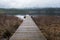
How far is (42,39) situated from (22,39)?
51 cm

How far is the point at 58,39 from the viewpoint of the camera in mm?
6605

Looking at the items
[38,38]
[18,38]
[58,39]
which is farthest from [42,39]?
[58,39]

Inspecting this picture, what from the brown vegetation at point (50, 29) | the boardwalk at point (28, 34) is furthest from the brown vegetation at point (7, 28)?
the brown vegetation at point (50, 29)

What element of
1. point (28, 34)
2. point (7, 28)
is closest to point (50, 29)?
point (7, 28)

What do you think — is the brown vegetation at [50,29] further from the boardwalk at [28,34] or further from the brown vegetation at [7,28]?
the brown vegetation at [7,28]

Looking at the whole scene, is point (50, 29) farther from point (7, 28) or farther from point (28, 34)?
point (28, 34)

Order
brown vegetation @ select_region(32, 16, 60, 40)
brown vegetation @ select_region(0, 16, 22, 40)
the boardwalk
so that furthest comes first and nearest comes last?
1. brown vegetation @ select_region(32, 16, 60, 40)
2. brown vegetation @ select_region(0, 16, 22, 40)
3. the boardwalk

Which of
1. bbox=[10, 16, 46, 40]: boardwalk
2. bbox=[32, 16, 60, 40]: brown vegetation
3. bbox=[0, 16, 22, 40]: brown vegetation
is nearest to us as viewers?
bbox=[10, 16, 46, 40]: boardwalk

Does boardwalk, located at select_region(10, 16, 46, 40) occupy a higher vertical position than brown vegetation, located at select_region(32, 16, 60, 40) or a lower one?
higher

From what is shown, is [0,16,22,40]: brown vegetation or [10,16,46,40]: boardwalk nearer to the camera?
[10,16,46,40]: boardwalk

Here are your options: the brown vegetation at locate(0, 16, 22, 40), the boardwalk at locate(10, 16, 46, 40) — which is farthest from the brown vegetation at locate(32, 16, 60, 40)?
the brown vegetation at locate(0, 16, 22, 40)

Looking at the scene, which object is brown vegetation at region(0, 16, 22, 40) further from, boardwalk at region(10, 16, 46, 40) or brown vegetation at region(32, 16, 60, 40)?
brown vegetation at region(32, 16, 60, 40)

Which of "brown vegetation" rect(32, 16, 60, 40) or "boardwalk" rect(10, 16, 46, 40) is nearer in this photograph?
"boardwalk" rect(10, 16, 46, 40)

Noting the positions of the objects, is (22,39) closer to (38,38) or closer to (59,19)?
(38,38)
